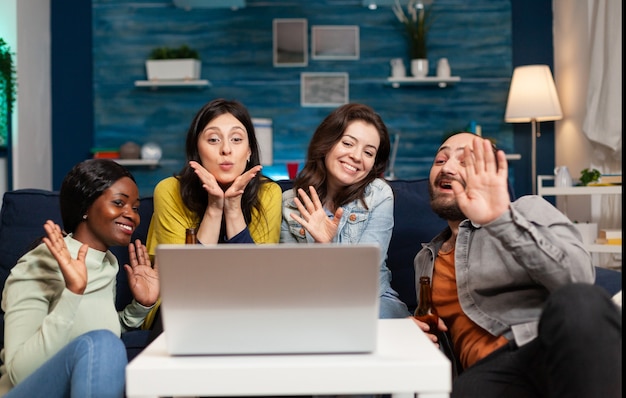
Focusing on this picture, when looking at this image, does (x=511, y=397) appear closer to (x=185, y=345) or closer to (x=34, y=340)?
(x=185, y=345)

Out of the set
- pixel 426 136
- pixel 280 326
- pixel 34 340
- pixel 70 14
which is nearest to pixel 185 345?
pixel 280 326

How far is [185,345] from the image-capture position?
1.20 meters

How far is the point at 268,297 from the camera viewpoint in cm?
117

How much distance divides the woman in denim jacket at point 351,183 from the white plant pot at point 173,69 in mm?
2836

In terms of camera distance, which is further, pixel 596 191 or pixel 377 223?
pixel 596 191

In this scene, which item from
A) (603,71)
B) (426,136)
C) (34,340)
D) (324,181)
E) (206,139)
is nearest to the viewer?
(34,340)

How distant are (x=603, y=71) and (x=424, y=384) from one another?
3.59m

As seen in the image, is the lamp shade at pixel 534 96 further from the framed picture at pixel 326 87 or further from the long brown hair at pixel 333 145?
the long brown hair at pixel 333 145

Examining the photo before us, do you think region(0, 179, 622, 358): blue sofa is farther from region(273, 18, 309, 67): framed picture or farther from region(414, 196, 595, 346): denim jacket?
region(273, 18, 309, 67): framed picture

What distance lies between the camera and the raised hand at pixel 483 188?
5.11ft

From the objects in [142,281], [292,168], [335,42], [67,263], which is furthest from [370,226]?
[335,42]

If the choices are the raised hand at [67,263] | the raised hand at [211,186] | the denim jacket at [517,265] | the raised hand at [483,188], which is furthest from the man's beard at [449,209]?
the raised hand at [67,263]

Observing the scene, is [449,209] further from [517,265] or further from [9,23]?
[9,23]

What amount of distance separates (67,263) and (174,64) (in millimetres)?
3715
